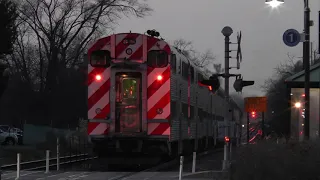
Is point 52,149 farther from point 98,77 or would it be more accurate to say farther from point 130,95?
point 130,95

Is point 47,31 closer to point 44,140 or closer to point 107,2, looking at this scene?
point 107,2

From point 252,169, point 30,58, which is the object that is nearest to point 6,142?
point 30,58

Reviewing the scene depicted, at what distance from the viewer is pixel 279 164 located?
38.7 ft

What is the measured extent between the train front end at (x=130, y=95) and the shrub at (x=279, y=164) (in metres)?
4.71

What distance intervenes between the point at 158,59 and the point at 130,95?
4.56 ft

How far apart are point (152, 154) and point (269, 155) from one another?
5974mm

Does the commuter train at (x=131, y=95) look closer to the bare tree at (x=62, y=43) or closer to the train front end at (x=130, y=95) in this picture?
the train front end at (x=130, y=95)

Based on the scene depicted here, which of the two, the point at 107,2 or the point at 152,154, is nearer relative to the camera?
the point at 152,154

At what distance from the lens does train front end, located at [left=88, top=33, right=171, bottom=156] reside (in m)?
16.8

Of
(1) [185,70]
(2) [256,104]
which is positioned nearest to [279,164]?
(1) [185,70]

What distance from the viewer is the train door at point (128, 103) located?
16.9 metres

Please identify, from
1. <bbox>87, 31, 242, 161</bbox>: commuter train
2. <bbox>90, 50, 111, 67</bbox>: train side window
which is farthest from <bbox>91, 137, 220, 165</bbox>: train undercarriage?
<bbox>90, 50, 111, 67</bbox>: train side window

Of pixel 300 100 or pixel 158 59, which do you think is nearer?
pixel 158 59

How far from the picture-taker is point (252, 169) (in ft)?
39.0
